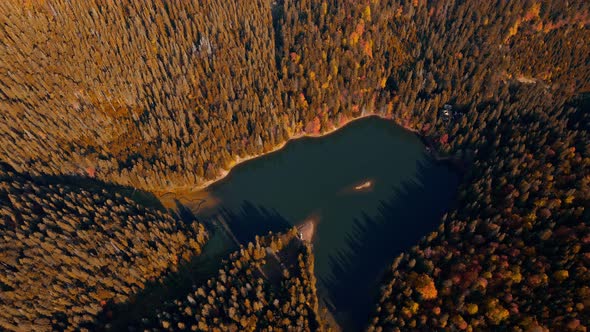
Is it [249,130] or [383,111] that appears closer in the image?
[249,130]

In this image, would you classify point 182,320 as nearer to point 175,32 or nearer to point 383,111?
point 383,111

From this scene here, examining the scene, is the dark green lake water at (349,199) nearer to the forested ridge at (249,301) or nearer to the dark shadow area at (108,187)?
the forested ridge at (249,301)

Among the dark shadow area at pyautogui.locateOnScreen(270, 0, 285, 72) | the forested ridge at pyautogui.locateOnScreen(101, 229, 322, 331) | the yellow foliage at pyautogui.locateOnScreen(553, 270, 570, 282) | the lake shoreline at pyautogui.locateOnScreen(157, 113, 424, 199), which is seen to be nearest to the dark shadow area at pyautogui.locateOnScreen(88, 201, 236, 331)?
the forested ridge at pyautogui.locateOnScreen(101, 229, 322, 331)

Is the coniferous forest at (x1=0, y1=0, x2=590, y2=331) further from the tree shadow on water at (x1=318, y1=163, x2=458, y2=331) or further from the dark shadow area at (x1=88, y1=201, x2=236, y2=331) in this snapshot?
the tree shadow on water at (x1=318, y1=163, x2=458, y2=331)

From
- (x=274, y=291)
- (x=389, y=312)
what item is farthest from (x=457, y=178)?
(x=274, y=291)

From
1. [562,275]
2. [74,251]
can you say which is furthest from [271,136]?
[562,275]

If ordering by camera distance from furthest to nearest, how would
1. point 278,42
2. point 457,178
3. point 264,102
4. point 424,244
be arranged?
point 278,42
point 264,102
point 457,178
point 424,244

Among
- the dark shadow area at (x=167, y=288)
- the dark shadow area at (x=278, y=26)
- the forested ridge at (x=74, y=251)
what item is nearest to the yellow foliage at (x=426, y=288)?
the dark shadow area at (x=167, y=288)
